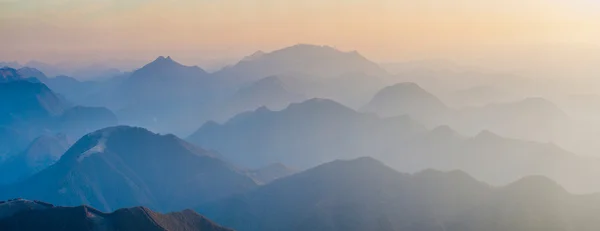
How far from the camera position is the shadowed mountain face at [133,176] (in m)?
154

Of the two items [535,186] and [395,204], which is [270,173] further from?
[535,186]

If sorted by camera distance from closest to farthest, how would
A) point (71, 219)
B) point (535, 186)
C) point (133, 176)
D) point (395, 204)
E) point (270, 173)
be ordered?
1. point (71, 219)
2. point (535, 186)
3. point (395, 204)
4. point (133, 176)
5. point (270, 173)

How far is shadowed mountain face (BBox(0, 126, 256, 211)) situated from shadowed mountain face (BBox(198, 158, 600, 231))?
20801 millimetres

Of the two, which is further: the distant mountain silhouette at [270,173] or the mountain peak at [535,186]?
the distant mountain silhouette at [270,173]

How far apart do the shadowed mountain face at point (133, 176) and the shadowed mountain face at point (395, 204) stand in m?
20.8

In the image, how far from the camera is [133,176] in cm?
16650

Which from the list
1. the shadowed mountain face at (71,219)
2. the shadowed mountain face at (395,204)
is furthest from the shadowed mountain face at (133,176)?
the shadowed mountain face at (71,219)

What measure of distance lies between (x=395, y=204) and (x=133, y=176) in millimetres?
77642

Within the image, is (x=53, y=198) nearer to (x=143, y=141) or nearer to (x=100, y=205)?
(x=100, y=205)

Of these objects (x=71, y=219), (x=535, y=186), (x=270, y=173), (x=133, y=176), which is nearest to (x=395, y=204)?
(x=535, y=186)

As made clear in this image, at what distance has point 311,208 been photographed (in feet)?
408

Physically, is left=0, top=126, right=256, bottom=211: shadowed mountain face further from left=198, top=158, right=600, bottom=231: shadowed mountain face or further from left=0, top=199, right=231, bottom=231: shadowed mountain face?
left=0, top=199, right=231, bottom=231: shadowed mountain face

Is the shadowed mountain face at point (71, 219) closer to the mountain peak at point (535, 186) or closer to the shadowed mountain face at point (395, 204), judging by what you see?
the shadowed mountain face at point (395, 204)

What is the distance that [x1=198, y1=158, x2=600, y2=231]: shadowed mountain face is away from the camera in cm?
11012
